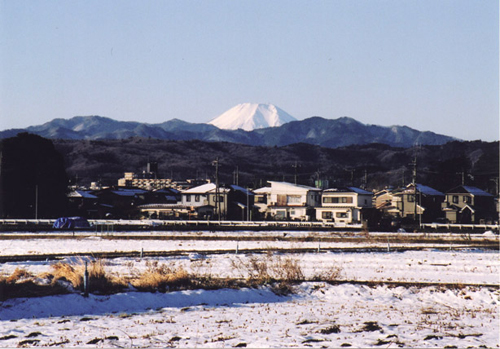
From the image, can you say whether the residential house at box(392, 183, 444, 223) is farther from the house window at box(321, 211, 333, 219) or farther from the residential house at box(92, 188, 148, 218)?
the residential house at box(92, 188, 148, 218)

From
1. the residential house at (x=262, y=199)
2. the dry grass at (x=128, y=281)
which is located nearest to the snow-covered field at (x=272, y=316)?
the dry grass at (x=128, y=281)

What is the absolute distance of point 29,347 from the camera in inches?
594

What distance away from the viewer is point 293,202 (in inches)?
3339

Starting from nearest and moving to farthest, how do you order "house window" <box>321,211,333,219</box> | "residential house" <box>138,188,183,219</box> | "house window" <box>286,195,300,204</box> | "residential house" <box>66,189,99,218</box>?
"house window" <box>321,211,333,219</box> < "residential house" <box>66,189,99,218</box> < "residential house" <box>138,188,183,219</box> < "house window" <box>286,195,300,204</box>

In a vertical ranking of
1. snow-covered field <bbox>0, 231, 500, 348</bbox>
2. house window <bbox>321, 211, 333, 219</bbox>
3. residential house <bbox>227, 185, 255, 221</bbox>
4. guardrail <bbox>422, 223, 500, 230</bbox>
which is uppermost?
residential house <bbox>227, 185, 255, 221</bbox>

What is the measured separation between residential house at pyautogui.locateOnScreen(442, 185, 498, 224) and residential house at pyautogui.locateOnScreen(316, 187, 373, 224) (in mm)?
11321

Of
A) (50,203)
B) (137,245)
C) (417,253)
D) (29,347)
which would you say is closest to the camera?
(29,347)

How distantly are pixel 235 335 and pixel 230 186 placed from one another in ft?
233

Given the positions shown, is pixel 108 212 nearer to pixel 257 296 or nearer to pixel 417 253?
pixel 417 253

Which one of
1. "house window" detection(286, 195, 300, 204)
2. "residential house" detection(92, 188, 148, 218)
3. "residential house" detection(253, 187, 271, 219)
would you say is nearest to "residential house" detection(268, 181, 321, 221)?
"house window" detection(286, 195, 300, 204)

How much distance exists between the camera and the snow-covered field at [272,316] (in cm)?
1612

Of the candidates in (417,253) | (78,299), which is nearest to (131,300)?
(78,299)

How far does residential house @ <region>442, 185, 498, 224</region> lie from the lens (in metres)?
81.4

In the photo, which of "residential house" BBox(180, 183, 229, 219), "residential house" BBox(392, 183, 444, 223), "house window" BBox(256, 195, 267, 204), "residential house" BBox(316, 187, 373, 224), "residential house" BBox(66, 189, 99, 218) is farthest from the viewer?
"house window" BBox(256, 195, 267, 204)
